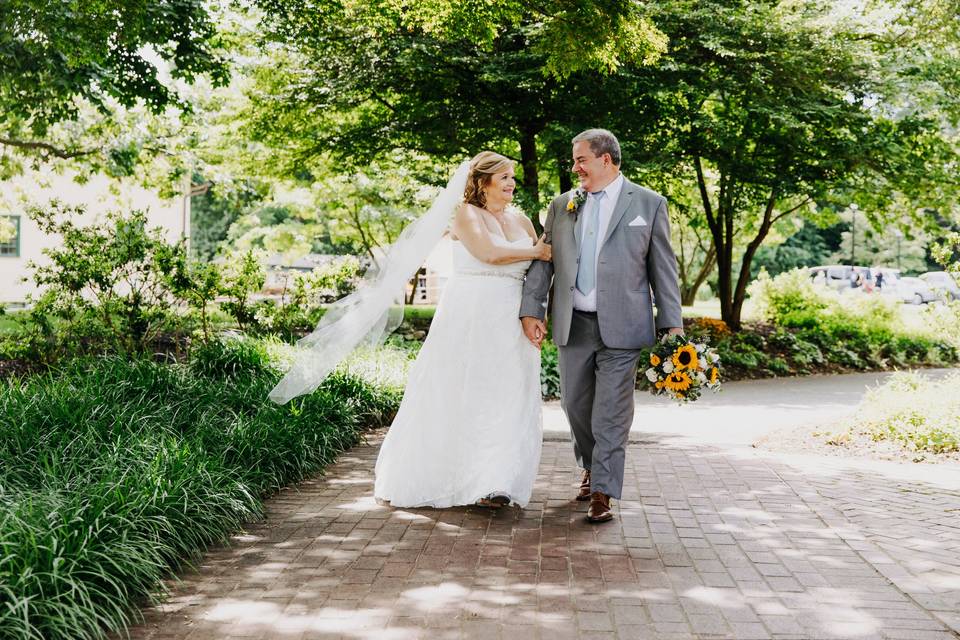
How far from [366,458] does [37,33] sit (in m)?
6.09

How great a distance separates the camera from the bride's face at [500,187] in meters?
5.48

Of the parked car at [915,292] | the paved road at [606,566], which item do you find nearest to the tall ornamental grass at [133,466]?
the paved road at [606,566]

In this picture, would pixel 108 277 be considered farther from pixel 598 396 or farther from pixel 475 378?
pixel 598 396

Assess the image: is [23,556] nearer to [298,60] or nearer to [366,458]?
[366,458]

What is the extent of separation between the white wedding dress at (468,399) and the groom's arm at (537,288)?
0.29ft

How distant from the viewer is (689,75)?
42.8ft

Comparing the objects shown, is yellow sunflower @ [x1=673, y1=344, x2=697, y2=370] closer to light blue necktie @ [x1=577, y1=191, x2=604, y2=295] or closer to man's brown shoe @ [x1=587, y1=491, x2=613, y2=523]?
light blue necktie @ [x1=577, y1=191, x2=604, y2=295]

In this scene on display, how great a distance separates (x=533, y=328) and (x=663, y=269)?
2.94ft

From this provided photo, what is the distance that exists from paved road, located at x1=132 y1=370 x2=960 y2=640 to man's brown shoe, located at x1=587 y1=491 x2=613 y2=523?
0.08 metres

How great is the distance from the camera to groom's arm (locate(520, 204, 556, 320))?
5449 mm

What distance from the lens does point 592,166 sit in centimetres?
527

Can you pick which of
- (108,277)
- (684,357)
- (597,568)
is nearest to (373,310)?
(684,357)

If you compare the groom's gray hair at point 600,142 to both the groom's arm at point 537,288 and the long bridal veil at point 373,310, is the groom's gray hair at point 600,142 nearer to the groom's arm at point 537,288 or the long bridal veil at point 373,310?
Answer: the groom's arm at point 537,288

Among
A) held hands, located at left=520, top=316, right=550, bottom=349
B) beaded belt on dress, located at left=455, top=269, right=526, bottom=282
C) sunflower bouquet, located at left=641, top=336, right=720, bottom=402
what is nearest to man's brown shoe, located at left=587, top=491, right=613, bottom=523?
sunflower bouquet, located at left=641, top=336, right=720, bottom=402
